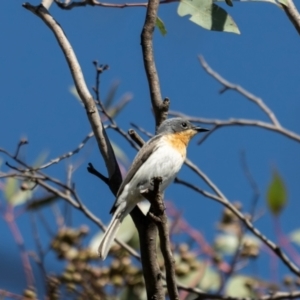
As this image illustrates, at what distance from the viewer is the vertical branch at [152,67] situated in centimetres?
274

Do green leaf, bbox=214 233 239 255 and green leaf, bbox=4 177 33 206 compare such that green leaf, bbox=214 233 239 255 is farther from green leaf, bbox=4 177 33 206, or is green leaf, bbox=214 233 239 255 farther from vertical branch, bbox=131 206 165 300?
vertical branch, bbox=131 206 165 300

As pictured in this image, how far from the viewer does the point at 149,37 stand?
2.90 meters

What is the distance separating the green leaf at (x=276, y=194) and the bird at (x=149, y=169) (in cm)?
49

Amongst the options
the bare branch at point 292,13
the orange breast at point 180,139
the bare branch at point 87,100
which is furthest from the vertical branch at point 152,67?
the orange breast at point 180,139

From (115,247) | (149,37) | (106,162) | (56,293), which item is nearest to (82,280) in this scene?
(56,293)

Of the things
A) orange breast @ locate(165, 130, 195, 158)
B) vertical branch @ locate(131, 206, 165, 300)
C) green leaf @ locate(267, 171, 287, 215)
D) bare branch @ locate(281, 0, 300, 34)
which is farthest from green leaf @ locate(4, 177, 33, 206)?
bare branch @ locate(281, 0, 300, 34)

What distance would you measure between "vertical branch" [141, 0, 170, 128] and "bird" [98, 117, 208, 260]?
0.60m

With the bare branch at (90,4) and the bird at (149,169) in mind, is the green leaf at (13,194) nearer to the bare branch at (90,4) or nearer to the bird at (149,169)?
the bird at (149,169)

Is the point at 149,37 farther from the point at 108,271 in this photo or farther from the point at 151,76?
the point at 108,271

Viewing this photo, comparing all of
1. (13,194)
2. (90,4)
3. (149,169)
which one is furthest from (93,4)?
(13,194)

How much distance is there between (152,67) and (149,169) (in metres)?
0.94

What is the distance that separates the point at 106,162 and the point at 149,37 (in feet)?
1.68

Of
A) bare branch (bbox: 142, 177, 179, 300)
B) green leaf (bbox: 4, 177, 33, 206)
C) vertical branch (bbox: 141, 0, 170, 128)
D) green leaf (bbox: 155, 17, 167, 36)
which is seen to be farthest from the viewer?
green leaf (bbox: 4, 177, 33, 206)

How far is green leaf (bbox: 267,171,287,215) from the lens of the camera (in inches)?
156
